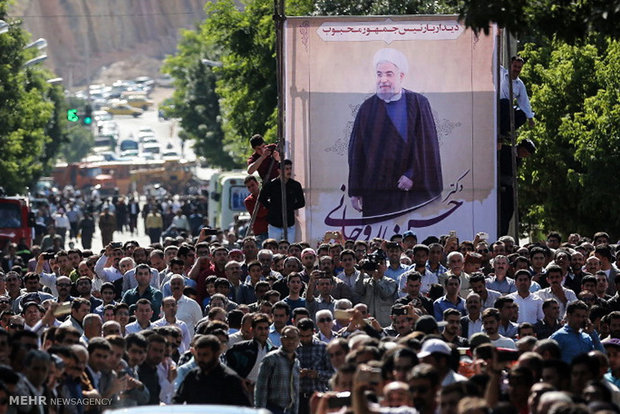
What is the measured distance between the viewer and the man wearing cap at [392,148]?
23750 millimetres

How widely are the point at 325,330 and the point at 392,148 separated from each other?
362 inches

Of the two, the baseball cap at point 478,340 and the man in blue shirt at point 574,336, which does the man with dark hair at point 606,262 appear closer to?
the man in blue shirt at point 574,336

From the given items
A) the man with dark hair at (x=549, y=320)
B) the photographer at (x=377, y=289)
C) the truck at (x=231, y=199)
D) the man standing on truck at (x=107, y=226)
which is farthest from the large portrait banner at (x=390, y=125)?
the man standing on truck at (x=107, y=226)

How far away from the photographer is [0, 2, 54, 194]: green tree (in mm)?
47406

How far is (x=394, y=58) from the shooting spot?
23.8 m

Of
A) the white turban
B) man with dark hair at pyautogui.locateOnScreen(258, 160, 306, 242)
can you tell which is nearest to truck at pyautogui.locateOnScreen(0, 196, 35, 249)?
man with dark hair at pyautogui.locateOnScreen(258, 160, 306, 242)

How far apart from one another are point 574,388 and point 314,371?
323 centimetres

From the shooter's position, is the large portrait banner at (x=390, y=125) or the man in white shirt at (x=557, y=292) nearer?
the man in white shirt at (x=557, y=292)

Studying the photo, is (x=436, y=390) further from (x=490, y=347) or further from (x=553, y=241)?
(x=553, y=241)

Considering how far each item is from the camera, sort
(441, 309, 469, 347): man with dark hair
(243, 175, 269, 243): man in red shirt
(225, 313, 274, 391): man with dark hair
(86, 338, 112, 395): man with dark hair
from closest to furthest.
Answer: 1. (86, 338, 112, 395): man with dark hair
2. (225, 313, 274, 391): man with dark hair
3. (441, 309, 469, 347): man with dark hair
4. (243, 175, 269, 243): man in red shirt

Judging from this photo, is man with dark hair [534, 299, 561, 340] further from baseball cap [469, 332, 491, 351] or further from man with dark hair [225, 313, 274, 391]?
man with dark hair [225, 313, 274, 391]

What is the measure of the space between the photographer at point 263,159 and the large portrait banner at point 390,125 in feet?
0.93

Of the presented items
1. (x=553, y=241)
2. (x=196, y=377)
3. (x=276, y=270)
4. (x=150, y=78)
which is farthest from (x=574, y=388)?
(x=150, y=78)

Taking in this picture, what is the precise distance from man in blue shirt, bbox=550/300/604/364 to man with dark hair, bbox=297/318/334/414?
2219mm
